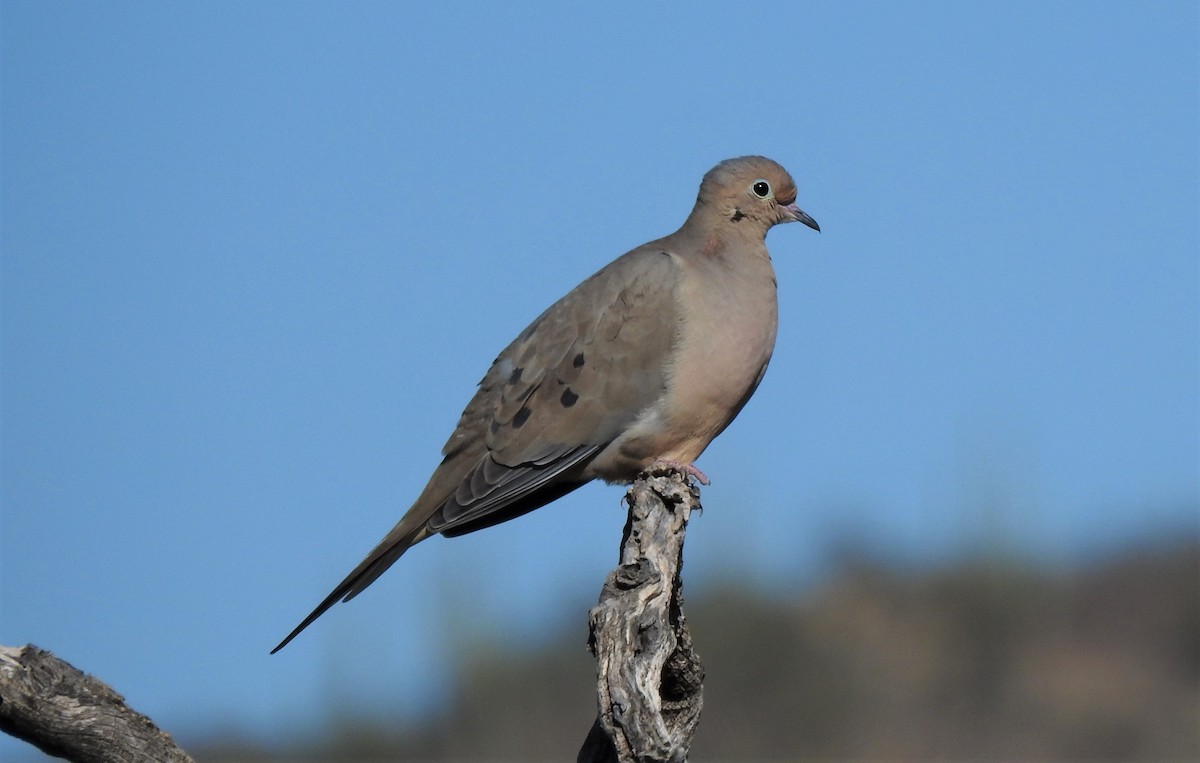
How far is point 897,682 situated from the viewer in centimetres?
1959

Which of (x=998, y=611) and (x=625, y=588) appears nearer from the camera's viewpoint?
(x=625, y=588)

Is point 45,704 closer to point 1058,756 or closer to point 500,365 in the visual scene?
point 500,365

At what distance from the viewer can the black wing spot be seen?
582 cm

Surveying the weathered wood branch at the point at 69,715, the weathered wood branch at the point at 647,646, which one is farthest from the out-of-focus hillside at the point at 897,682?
the weathered wood branch at the point at 69,715

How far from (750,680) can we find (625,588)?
47.2 feet

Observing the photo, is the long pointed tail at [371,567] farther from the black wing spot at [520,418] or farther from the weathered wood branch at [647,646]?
the weathered wood branch at [647,646]

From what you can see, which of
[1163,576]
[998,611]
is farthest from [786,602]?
[1163,576]

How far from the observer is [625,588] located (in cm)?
445

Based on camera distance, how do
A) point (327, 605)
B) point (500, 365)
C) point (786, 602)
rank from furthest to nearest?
point (786, 602), point (500, 365), point (327, 605)

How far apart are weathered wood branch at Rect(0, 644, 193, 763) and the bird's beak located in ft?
11.4

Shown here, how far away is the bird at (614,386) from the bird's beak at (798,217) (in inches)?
9.3

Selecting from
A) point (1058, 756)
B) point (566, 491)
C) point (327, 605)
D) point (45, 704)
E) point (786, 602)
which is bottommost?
point (45, 704)

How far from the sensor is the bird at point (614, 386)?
558 centimetres

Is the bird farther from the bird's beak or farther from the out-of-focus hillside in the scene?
the out-of-focus hillside
